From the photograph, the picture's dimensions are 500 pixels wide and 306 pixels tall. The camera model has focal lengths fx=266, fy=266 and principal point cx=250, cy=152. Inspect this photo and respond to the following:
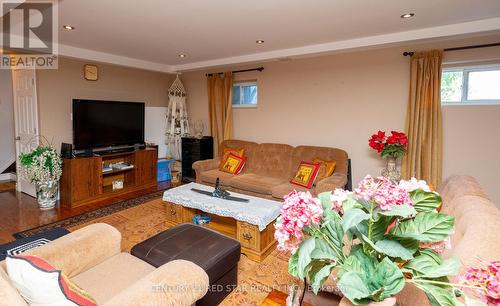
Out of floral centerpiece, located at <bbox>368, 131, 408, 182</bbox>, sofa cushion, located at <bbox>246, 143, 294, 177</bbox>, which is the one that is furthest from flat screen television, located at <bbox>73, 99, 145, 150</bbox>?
floral centerpiece, located at <bbox>368, 131, 408, 182</bbox>

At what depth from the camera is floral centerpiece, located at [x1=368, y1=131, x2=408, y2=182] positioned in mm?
3256

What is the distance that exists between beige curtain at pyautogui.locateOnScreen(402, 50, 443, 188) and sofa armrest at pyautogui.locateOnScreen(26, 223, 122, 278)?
3.42m

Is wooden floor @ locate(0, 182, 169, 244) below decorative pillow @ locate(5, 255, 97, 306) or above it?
below

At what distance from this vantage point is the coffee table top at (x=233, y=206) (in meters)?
2.50

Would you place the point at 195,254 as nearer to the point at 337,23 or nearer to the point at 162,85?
the point at 337,23

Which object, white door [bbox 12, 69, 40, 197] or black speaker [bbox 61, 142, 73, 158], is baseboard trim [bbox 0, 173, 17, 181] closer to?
white door [bbox 12, 69, 40, 197]

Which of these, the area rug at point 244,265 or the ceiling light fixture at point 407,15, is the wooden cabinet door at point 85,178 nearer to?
the area rug at point 244,265

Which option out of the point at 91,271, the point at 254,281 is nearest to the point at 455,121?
the point at 254,281

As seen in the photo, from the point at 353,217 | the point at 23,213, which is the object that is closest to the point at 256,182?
the point at 353,217

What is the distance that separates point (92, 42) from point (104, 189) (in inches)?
90.7

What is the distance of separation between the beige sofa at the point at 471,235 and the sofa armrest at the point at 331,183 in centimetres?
146

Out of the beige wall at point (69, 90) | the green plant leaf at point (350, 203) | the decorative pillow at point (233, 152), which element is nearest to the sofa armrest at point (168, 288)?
the green plant leaf at point (350, 203)

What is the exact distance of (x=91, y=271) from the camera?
1616 millimetres

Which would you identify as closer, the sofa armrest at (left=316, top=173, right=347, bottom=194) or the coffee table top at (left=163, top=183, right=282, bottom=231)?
the coffee table top at (left=163, top=183, right=282, bottom=231)
